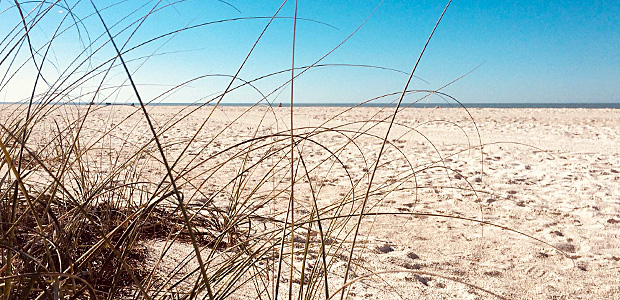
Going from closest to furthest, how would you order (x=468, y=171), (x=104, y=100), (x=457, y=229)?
(x=104, y=100) → (x=457, y=229) → (x=468, y=171)

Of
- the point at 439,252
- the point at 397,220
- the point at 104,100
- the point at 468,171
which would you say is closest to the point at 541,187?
the point at 468,171

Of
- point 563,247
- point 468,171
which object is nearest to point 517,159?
point 468,171

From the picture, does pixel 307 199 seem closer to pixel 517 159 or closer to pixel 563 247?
pixel 563 247

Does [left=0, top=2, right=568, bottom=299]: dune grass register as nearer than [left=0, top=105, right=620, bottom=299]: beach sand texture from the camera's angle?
Yes

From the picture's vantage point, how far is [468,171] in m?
4.13

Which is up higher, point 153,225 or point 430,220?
point 153,225

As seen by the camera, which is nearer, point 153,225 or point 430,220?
point 153,225

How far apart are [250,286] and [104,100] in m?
1.06

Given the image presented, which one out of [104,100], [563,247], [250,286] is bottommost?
[563,247]

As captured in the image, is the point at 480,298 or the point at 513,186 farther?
the point at 513,186

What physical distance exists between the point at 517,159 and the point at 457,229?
2.85 meters

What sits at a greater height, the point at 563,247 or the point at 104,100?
the point at 104,100

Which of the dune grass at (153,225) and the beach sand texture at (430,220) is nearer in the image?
the dune grass at (153,225)

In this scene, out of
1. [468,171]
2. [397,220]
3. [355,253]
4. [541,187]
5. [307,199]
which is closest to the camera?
[355,253]
